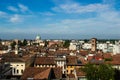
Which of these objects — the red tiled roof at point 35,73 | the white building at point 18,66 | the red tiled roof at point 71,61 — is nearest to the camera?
the red tiled roof at point 35,73

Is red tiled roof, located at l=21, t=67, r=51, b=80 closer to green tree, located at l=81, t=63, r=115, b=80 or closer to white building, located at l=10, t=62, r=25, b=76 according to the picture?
green tree, located at l=81, t=63, r=115, b=80

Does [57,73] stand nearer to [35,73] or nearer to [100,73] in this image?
[35,73]

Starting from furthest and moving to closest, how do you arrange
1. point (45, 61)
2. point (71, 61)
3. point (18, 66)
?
point (71, 61), point (45, 61), point (18, 66)

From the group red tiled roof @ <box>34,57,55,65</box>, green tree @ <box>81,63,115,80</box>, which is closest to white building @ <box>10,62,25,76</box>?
red tiled roof @ <box>34,57,55,65</box>

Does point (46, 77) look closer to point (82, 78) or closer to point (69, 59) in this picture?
point (82, 78)

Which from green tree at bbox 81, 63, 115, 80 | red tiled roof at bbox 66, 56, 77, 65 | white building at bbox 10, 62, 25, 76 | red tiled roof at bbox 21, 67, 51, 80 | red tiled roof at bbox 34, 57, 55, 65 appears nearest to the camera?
red tiled roof at bbox 21, 67, 51, 80

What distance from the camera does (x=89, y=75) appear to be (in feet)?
168

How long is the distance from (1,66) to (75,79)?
1644 cm

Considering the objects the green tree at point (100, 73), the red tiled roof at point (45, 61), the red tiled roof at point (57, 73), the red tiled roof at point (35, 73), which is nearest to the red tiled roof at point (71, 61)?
the red tiled roof at point (45, 61)

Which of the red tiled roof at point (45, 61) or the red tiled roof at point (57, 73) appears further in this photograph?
the red tiled roof at point (45, 61)

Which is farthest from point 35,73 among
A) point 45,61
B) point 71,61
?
point 71,61

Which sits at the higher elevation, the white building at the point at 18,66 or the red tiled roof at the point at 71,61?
the red tiled roof at the point at 71,61

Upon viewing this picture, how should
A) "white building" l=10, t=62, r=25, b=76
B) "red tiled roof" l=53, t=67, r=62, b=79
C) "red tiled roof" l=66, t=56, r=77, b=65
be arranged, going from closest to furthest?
1. "red tiled roof" l=53, t=67, r=62, b=79
2. "white building" l=10, t=62, r=25, b=76
3. "red tiled roof" l=66, t=56, r=77, b=65

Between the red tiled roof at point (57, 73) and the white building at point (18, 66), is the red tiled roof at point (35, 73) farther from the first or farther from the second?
the white building at point (18, 66)
